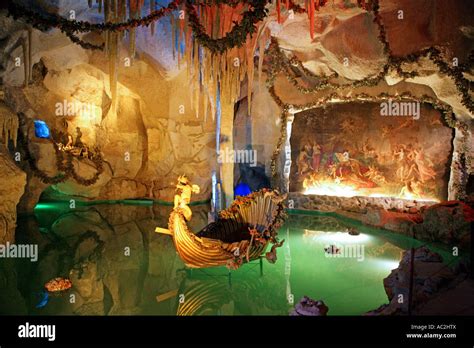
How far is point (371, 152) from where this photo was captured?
524 inches

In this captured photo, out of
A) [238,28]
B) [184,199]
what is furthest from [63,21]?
[184,199]

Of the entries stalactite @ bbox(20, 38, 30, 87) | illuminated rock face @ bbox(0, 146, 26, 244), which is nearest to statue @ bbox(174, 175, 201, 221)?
illuminated rock face @ bbox(0, 146, 26, 244)

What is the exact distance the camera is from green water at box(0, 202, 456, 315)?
192 inches

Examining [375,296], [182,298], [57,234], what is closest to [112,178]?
[57,234]

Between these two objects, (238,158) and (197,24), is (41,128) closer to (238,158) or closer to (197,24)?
(238,158)

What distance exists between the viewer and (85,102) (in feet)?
44.2

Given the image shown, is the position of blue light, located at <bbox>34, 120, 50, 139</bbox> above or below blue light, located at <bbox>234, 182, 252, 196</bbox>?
above

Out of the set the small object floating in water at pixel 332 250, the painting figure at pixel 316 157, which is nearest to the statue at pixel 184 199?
the small object floating in water at pixel 332 250

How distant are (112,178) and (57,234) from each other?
5.84 m

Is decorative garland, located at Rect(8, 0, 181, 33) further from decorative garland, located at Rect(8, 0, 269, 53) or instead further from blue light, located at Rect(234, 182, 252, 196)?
blue light, located at Rect(234, 182, 252, 196)

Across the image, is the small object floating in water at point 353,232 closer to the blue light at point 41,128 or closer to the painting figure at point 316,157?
the painting figure at point 316,157

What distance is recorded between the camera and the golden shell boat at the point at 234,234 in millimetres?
5594

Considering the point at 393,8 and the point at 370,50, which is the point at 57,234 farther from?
the point at 393,8

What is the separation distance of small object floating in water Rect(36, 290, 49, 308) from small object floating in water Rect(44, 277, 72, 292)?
117mm
